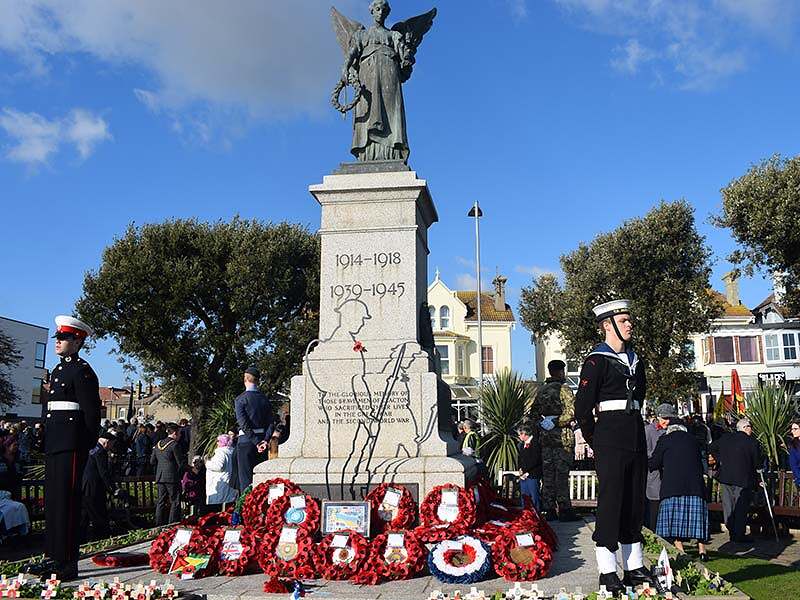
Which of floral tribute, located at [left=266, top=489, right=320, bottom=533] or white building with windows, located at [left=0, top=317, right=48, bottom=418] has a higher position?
white building with windows, located at [left=0, top=317, right=48, bottom=418]

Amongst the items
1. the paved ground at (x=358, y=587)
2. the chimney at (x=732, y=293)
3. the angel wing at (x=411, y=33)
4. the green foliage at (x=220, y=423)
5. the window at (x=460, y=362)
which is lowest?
the paved ground at (x=358, y=587)

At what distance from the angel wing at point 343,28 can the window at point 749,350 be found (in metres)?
48.4

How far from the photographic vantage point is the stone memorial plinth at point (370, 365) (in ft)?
25.6

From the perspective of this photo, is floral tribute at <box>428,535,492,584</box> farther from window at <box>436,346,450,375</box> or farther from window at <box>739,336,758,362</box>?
window at <box>739,336,758,362</box>

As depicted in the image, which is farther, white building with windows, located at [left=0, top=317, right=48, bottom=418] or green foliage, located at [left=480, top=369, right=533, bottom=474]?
white building with windows, located at [left=0, top=317, right=48, bottom=418]

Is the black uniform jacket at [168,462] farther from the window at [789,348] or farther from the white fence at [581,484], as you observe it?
the window at [789,348]

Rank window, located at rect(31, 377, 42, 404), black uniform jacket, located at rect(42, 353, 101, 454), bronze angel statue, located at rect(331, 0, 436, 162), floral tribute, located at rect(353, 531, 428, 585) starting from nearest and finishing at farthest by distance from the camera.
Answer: floral tribute, located at rect(353, 531, 428, 585)
black uniform jacket, located at rect(42, 353, 101, 454)
bronze angel statue, located at rect(331, 0, 436, 162)
window, located at rect(31, 377, 42, 404)

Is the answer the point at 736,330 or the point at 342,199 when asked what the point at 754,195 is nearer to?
the point at 342,199

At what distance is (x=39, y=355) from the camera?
190ft

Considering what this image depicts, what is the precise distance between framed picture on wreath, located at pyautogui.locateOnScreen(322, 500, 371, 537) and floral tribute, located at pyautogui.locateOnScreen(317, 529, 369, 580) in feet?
0.69

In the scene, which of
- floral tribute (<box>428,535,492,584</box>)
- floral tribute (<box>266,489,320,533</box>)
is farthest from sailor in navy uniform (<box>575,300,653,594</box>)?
floral tribute (<box>266,489,320,533</box>)

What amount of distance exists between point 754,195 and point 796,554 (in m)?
15.6

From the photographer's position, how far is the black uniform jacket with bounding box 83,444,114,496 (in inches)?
452

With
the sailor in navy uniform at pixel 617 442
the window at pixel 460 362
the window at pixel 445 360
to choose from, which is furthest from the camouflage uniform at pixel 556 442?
the window at pixel 460 362
